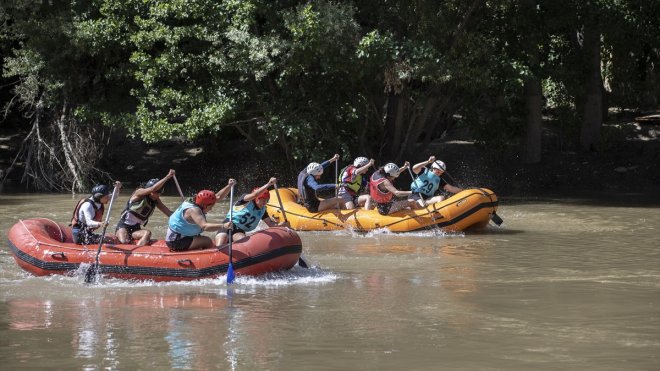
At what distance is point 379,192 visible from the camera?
57.1ft

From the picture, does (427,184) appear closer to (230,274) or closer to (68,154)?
(230,274)

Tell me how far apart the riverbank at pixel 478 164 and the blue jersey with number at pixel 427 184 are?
23.1 feet

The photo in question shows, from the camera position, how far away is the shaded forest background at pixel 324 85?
2248cm

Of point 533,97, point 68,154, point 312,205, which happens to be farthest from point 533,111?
point 68,154

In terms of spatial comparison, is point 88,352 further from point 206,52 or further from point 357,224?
point 206,52

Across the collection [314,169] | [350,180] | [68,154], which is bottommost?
[350,180]

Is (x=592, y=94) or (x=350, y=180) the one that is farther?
(x=592, y=94)

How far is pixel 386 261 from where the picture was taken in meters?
14.2

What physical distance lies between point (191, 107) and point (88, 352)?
14484mm

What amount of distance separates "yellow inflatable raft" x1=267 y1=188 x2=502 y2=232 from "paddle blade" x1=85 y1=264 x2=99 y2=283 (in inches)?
235

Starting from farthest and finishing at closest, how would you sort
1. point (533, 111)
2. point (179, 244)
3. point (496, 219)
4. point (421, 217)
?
point (533, 111)
point (496, 219)
point (421, 217)
point (179, 244)

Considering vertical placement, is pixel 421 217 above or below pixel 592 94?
below

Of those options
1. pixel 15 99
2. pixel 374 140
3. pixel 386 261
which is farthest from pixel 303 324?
pixel 15 99

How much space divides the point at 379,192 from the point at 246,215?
4904mm
